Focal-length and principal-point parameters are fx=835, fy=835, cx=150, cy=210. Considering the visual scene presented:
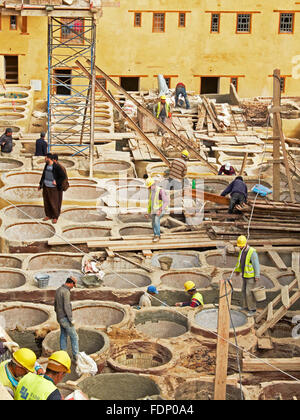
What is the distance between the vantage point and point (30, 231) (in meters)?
20.1

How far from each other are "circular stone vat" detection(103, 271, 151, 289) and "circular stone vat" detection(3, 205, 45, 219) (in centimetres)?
396

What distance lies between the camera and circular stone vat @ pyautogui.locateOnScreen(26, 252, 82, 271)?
18391 mm

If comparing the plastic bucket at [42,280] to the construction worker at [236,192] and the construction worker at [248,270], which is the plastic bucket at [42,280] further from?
the construction worker at [236,192]

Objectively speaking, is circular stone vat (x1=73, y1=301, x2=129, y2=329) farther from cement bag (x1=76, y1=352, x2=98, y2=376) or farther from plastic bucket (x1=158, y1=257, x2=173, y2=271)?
cement bag (x1=76, y1=352, x2=98, y2=376)

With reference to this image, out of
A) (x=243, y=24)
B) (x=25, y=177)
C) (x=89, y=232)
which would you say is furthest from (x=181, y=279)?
(x=243, y=24)

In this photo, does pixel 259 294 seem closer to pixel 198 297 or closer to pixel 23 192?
pixel 198 297

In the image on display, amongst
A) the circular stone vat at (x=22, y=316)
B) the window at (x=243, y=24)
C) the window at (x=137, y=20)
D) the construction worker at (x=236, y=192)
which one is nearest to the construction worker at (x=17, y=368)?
the circular stone vat at (x=22, y=316)

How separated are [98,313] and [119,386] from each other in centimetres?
292

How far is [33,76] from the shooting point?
37.3 meters

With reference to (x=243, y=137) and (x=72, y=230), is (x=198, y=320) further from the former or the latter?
(x=243, y=137)

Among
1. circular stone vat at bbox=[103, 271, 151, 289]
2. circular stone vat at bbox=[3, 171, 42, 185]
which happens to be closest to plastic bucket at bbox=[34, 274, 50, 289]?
circular stone vat at bbox=[103, 271, 151, 289]

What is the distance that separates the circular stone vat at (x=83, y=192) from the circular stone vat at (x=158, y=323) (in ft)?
24.3
